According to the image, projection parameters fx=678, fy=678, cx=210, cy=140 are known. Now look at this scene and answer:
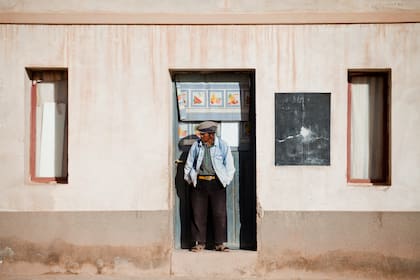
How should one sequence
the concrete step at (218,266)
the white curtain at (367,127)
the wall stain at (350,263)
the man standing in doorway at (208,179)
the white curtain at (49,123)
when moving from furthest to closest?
the white curtain at (49,123)
the white curtain at (367,127)
the man standing in doorway at (208,179)
the concrete step at (218,266)
the wall stain at (350,263)

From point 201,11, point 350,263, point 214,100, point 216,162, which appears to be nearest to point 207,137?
point 216,162

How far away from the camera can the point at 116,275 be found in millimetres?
8922

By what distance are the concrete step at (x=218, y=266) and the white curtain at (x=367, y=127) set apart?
1839 mm

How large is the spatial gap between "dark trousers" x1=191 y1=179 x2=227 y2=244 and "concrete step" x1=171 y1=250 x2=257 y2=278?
0.28 metres

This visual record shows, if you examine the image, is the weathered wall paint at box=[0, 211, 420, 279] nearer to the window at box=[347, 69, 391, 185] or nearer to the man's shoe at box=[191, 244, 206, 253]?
the man's shoe at box=[191, 244, 206, 253]

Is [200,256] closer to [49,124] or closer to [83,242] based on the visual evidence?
[83,242]

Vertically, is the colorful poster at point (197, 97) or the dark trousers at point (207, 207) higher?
the colorful poster at point (197, 97)

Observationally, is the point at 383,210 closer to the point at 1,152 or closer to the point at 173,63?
the point at 173,63

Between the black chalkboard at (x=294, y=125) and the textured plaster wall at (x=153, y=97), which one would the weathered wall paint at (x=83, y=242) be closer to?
the textured plaster wall at (x=153, y=97)

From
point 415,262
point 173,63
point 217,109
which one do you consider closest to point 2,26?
point 173,63

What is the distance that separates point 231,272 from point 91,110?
9.28 feet

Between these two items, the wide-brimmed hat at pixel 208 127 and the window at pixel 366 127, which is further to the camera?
the window at pixel 366 127

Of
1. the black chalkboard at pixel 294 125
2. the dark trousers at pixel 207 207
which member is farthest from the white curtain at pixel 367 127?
the dark trousers at pixel 207 207

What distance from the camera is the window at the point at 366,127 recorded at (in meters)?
9.14
